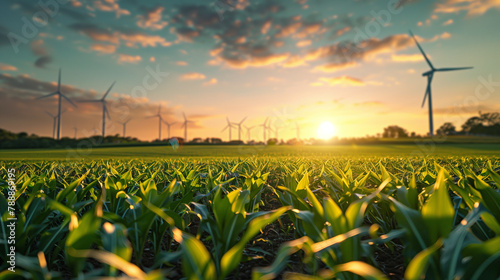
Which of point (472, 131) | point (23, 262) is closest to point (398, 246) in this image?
point (23, 262)

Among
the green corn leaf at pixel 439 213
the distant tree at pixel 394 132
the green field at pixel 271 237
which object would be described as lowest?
the green field at pixel 271 237

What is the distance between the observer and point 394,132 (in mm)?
165500

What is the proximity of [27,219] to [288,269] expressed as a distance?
2551 millimetres

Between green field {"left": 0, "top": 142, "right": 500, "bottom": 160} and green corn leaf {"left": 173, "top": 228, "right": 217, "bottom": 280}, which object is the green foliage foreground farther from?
green field {"left": 0, "top": 142, "right": 500, "bottom": 160}

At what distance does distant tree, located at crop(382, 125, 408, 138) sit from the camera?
15854 cm

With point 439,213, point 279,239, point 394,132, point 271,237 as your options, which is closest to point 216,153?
point 271,237

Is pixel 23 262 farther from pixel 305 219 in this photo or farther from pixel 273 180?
pixel 273 180

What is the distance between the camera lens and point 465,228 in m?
1.66

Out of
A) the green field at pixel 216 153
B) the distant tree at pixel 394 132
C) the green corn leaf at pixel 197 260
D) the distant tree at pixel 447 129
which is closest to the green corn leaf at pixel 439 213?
the green corn leaf at pixel 197 260

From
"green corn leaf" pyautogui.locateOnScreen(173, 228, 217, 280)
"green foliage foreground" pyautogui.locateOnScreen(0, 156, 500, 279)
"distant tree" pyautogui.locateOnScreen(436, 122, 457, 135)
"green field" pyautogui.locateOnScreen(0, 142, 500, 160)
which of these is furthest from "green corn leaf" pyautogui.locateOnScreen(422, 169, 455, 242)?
"distant tree" pyautogui.locateOnScreen(436, 122, 457, 135)

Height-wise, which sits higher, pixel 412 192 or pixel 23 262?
pixel 412 192

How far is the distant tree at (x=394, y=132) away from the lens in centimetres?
15854

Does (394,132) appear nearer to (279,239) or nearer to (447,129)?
(447,129)

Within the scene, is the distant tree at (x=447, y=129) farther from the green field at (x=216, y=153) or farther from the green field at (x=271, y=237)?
the green field at (x=271, y=237)
